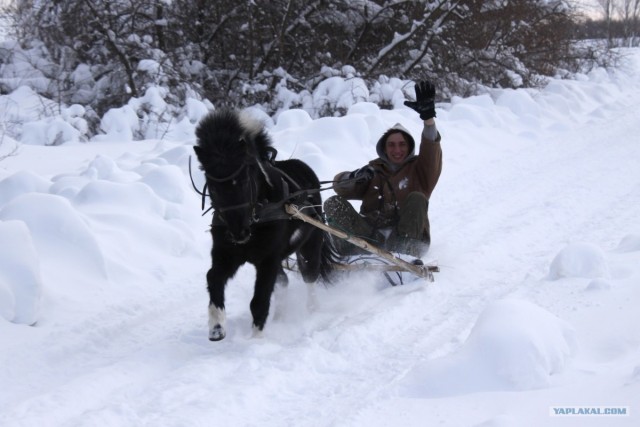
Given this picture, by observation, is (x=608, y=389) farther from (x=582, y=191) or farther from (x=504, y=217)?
(x=582, y=191)

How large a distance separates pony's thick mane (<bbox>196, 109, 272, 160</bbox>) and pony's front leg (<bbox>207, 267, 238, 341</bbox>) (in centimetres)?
81

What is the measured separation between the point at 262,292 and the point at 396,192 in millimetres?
2016

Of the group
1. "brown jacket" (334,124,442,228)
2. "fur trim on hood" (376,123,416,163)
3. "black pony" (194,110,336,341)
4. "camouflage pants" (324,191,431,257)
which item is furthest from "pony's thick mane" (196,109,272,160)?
"fur trim on hood" (376,123,416,163)

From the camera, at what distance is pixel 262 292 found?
404 cm

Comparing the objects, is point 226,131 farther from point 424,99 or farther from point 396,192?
point 396,192

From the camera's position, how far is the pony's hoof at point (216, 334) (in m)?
3.80

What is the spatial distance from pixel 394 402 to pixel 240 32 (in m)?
12.2

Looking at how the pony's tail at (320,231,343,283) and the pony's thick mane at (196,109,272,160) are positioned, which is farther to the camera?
the pony's tail at (320,231,343,283)

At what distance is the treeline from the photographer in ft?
40.2

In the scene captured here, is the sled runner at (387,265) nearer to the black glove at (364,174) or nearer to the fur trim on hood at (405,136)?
the black glove at (364,174)

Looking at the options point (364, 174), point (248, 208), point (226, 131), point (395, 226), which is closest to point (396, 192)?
point (395, 226)

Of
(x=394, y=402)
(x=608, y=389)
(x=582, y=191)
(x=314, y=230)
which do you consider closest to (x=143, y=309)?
(x=314, y=230)

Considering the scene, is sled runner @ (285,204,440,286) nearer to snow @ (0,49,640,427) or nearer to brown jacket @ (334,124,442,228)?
snow @ (0,49,640,427)

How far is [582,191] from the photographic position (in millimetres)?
7070
